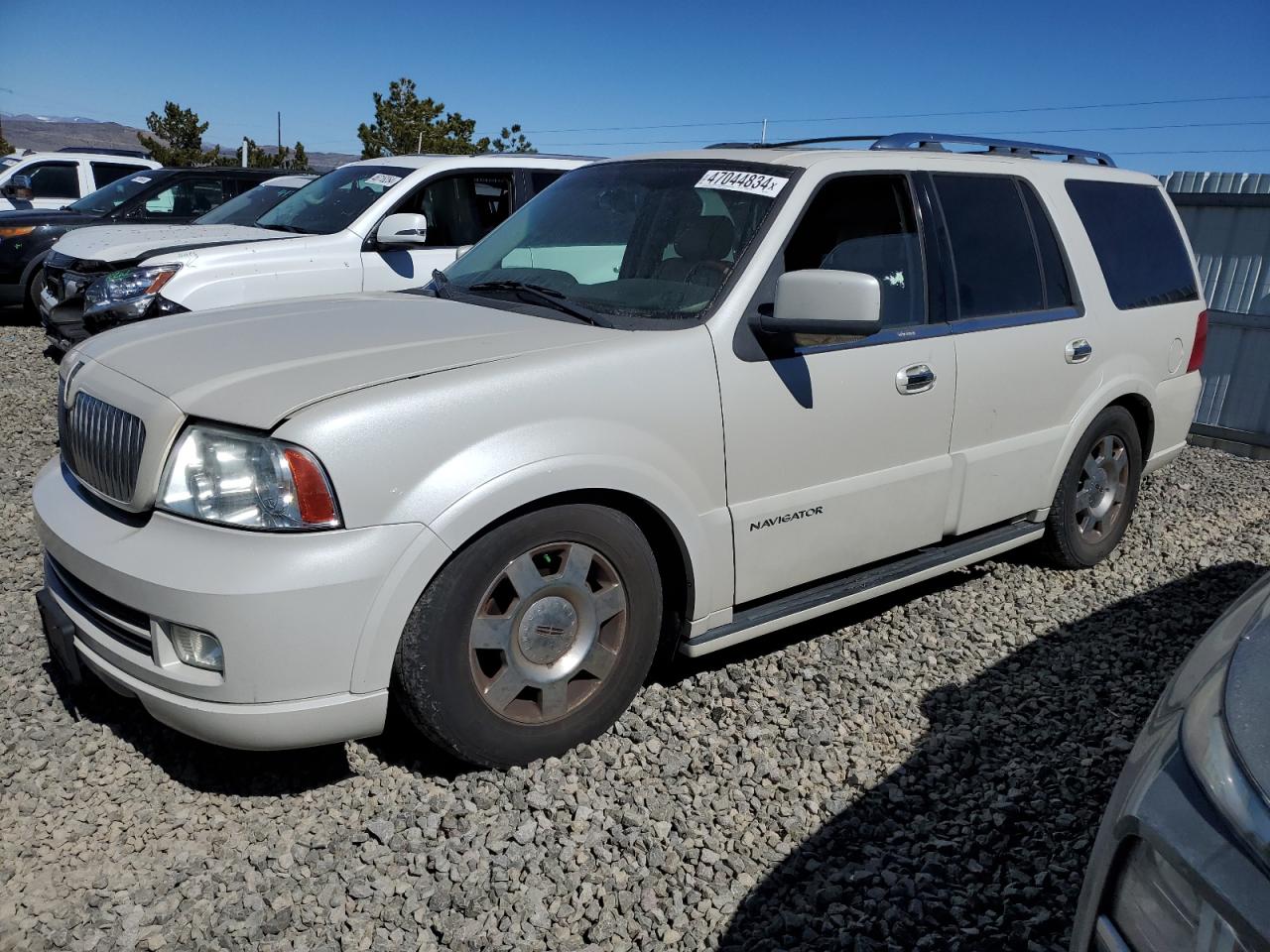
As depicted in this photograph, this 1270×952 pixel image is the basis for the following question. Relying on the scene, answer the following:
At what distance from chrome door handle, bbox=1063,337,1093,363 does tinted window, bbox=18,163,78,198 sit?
14.7 meters

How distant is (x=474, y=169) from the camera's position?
7.82 meters

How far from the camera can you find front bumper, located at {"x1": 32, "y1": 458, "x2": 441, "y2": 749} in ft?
8.20

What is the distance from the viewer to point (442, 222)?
7.67m

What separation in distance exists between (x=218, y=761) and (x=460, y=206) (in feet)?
18.0

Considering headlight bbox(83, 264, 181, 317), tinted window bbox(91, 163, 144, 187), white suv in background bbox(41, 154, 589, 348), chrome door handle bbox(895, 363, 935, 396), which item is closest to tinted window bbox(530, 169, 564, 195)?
white suv in background bbox(41, 154, 589, 348)

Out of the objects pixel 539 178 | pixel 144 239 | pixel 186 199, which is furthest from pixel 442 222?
pixel 186 199

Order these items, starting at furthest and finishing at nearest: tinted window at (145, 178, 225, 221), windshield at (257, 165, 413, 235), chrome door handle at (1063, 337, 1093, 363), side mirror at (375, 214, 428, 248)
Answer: tinted window at (145, 178, 225, 221) < windshield at (257, 165, 413, 235) < side mirror at (375, 214, 428, 248) < chrome door handle at (1063, 337, 1093, 363)

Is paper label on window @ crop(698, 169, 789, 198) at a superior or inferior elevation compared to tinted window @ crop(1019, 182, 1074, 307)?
superior

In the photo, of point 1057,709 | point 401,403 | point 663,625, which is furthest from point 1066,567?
point 401,403

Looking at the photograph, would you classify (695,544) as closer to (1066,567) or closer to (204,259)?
(1066,567)

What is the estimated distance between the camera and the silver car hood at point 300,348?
2697 millimetres

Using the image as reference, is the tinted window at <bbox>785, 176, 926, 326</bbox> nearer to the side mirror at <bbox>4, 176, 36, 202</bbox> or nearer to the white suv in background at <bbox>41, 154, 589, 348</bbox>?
the white suv in background at <bbox>41, 154, 589, 348</bbox>

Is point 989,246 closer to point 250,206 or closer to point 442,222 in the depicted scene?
point 442,222

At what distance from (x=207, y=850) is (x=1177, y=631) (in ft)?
12.7
